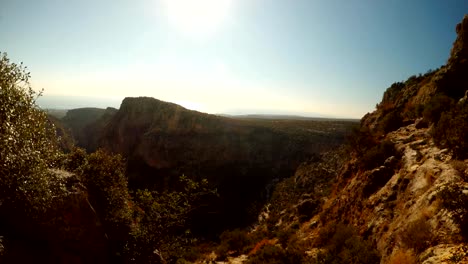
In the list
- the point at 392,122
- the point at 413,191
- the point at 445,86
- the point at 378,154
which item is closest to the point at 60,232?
the point at 413,191

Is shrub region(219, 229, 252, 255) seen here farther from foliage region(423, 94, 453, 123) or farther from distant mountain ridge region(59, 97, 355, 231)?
distant mountain ridge region(59, 97, 355, 231)

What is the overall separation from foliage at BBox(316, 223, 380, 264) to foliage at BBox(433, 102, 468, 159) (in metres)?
5.24

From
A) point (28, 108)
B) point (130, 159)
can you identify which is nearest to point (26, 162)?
point (28, 108)

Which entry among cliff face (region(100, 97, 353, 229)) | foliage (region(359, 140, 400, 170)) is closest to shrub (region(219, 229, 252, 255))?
foliage (region(359, 140, 400, 170))

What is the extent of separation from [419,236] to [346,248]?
17.2ft

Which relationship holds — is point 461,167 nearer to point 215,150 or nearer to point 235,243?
point 235,243

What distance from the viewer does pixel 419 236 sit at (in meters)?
8.53

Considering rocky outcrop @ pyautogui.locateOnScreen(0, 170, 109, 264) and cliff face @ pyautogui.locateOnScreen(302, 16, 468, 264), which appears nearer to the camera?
cliff face @ pyautogui.locateOnScreen(302, 16, 468, 264)

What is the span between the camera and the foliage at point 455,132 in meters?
11.5

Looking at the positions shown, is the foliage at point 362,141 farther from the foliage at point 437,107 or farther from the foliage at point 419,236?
the foliage at point 419,236

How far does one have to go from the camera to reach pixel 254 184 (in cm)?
5584

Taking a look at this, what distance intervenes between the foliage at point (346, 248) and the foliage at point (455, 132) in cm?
524

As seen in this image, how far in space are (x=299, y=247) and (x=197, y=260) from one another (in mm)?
9135

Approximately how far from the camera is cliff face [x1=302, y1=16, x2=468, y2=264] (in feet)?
27.3
